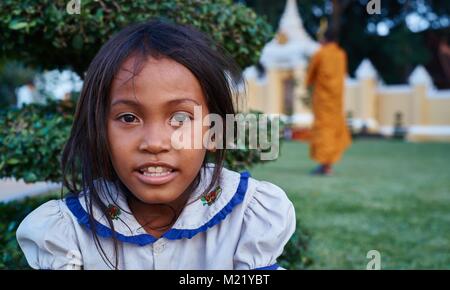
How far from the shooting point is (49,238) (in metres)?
1.31

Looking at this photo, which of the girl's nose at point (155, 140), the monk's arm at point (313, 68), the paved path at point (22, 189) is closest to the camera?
the girl's nose at point (155, 140)

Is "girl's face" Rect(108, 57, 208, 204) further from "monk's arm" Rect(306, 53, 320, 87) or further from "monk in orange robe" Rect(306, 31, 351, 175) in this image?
"monk's arm" Rect(306, 53, 320, 87)

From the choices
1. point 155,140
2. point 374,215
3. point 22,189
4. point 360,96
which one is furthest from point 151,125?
point 360,96

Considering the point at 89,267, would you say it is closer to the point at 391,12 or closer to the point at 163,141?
the point at 163,141

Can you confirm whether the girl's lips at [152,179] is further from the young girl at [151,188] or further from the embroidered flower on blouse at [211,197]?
the embroidered flower on blouse at [211,197]

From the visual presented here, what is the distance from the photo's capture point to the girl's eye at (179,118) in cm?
133

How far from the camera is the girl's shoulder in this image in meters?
1.32

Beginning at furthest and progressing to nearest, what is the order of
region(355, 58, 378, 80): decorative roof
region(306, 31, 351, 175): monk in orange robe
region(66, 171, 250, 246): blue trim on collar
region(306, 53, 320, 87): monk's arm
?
region(355, 58, 378, 80): decorative roof, region(306, 53, 320, 87): monk's arm, region(306, 31, 351, 175): monk in orange robe, region(66, 171, 250, 246): blue trim on collar

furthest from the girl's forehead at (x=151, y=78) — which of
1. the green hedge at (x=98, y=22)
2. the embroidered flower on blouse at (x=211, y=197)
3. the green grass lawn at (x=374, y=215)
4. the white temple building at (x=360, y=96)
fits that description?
the white temple building at (x=360, y=96)

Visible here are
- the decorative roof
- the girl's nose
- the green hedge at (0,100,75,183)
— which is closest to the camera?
the girl's nose

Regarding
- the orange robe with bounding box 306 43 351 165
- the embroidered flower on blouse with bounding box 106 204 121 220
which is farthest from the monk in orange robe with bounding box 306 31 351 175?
the embroidered flower on blouse with bounding box 106 204 121 220

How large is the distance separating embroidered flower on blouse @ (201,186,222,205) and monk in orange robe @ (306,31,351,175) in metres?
6.09

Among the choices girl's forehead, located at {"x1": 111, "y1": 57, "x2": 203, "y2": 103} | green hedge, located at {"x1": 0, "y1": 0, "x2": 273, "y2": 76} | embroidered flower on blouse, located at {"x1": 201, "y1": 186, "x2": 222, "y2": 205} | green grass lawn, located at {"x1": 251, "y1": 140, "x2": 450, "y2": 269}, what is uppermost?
green hedge, located at {"x1": 0, "y1": 0, "x2": 273, "y2": 76}

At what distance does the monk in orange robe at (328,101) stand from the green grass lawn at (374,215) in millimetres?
445
